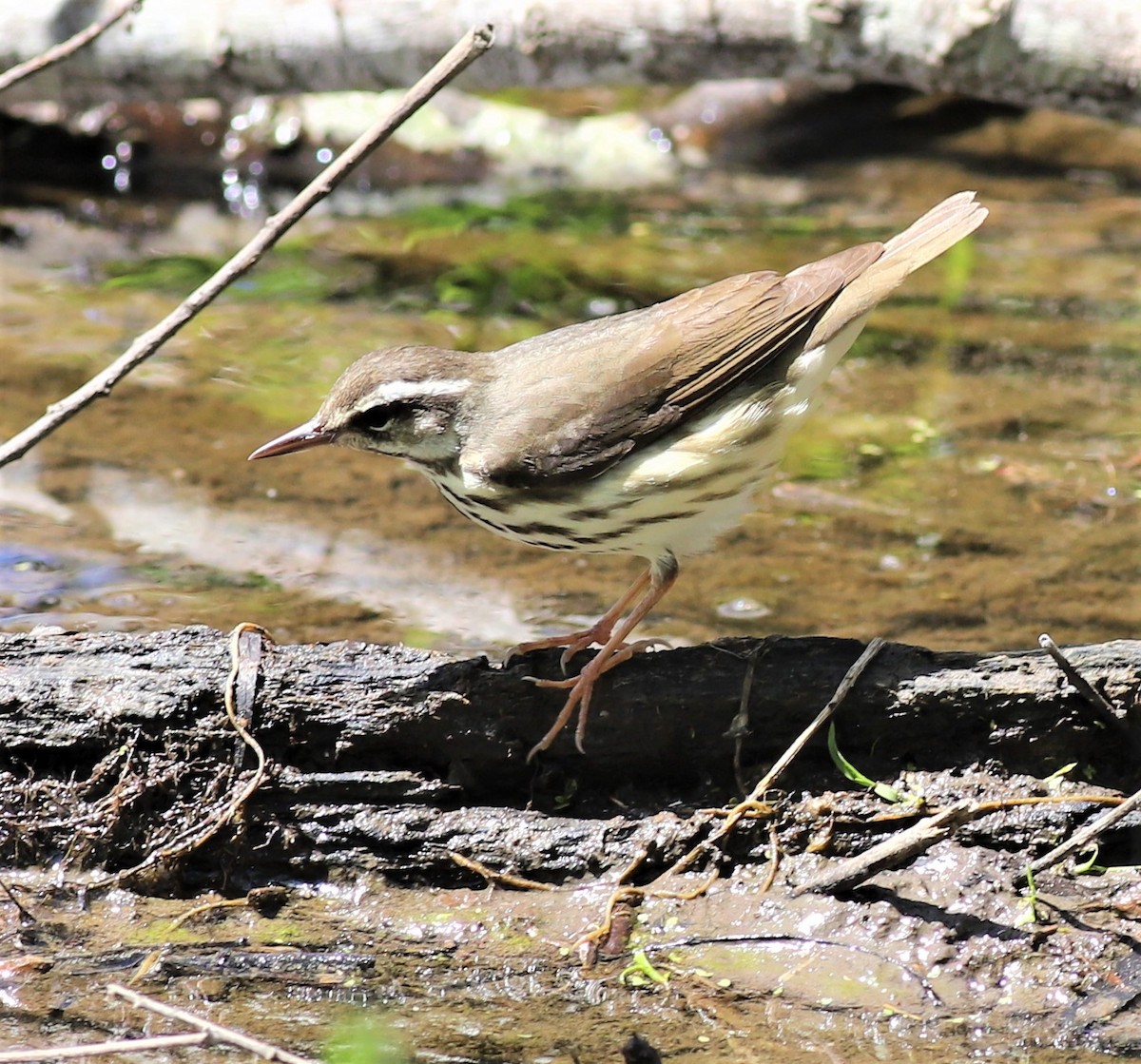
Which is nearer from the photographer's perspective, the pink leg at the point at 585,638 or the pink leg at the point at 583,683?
the pink leg at the point at 583,683

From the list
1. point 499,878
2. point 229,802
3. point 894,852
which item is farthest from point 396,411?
point 894,852

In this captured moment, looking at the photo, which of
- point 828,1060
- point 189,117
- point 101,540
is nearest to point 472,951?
point 828,1060

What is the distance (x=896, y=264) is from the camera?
15.1 feet

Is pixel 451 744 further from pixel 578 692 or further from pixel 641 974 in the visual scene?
pixel 641 974

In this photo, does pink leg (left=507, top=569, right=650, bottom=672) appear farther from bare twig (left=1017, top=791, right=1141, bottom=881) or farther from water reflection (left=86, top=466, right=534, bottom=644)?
bare twig (left=1017, top=791, right=1141, bottom=881)

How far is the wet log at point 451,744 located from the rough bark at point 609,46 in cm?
492

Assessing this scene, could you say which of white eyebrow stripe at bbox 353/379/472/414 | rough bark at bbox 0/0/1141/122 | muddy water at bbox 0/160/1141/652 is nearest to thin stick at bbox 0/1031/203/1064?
white eyebrow stripe at bbox 353/379/472/414

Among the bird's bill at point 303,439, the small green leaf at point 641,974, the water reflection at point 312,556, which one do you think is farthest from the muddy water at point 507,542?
the small green leaf at point 641,974

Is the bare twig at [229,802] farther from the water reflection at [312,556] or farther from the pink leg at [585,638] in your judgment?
the water reflection at [312,556]

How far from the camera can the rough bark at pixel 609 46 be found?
774cm

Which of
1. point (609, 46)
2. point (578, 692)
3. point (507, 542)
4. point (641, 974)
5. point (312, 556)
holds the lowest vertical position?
point (507, 542)

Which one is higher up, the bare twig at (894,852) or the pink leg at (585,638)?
the pink leg at (585,638)

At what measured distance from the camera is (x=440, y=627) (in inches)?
206

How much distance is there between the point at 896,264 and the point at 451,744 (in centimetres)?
200
